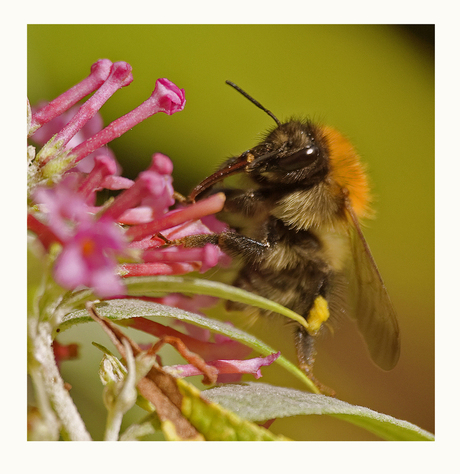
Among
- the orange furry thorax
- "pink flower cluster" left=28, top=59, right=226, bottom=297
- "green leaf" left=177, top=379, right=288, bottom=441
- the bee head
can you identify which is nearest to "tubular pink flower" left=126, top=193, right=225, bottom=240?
"pink flower cluster" left=28, top=59, right=226, bottom=297

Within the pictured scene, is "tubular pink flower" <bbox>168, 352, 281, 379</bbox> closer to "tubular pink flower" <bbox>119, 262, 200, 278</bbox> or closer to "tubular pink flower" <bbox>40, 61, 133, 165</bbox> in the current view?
"tubular pink flower" <bbox>119, 262, 200, 278</bbox>

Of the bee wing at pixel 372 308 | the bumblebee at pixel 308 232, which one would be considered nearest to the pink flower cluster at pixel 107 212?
the bumblebee at pixel 308 232

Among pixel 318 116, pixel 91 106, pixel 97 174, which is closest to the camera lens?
pixel 97 174

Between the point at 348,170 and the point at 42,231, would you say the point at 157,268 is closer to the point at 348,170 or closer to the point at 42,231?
the point at 42,231

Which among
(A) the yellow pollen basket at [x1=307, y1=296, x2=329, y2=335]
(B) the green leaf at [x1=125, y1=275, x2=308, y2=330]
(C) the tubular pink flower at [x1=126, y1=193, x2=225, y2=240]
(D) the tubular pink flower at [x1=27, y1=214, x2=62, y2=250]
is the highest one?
(C) the tubular pink flower at [x1=126, y1=193, x2=225, y2=240]

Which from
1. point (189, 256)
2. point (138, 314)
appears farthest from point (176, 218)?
point (138, 314)

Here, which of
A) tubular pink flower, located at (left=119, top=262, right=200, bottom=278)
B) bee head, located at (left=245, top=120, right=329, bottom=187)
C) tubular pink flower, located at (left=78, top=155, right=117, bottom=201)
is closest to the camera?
tubular pink flower, located at (left=78, top=155, right=117, bottom=201)

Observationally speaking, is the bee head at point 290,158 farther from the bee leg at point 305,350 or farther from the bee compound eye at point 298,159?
the bee leg at point 305,350

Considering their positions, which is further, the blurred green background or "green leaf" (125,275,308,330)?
the blurred green background
